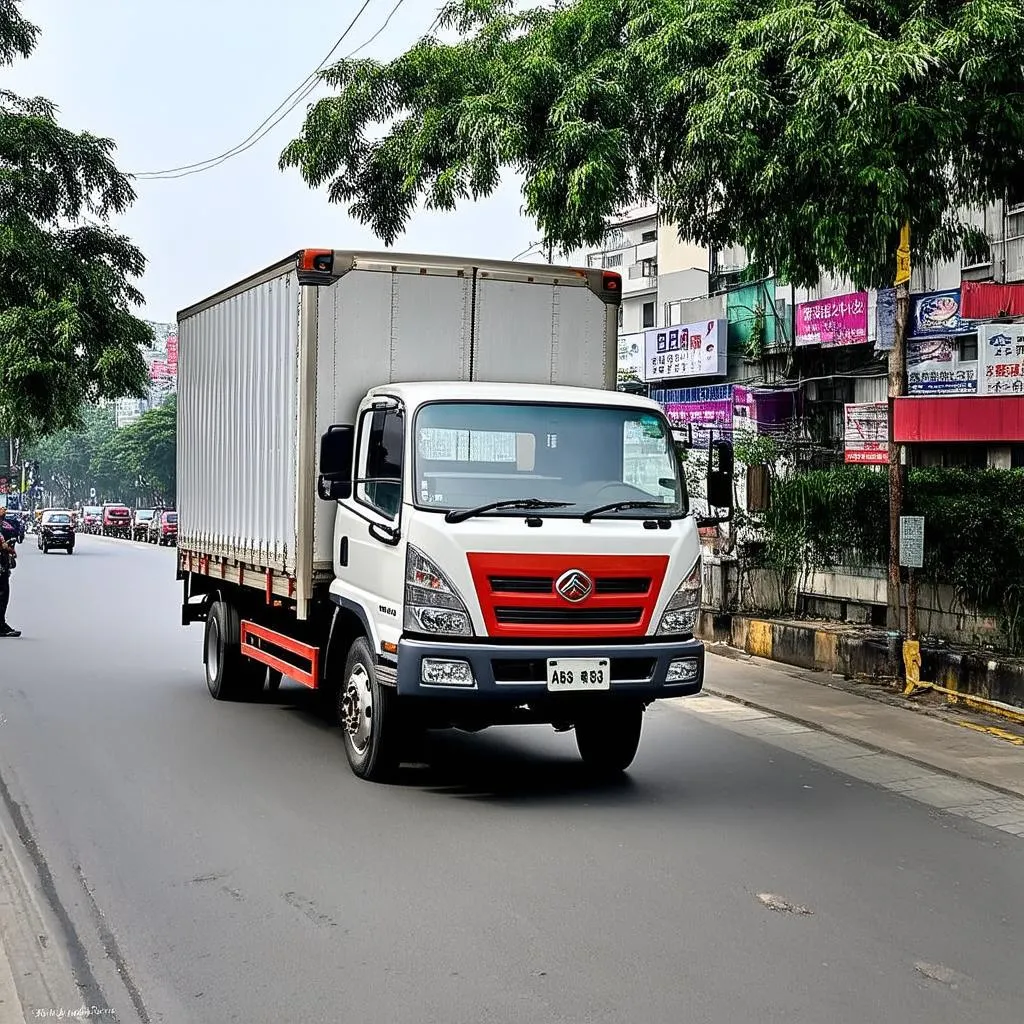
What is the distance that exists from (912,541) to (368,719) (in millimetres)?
6251

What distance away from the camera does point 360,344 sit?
27.8 feet

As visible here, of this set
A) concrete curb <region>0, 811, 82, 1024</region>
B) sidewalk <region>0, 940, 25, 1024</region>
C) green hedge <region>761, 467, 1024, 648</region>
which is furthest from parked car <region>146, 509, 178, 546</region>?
sidewalk <region>0, 940, 25, 1024</region>

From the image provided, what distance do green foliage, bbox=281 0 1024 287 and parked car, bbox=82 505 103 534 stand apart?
64941mm

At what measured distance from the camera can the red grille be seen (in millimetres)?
7176

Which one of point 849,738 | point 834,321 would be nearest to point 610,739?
point 849,738

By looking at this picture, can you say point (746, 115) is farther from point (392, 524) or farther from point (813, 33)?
point (392, 524)

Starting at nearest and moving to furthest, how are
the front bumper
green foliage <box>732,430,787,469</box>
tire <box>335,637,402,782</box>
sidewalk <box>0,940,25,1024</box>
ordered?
sidewalk <box>0,940,25,1024</box> → the front bumper → tire <box>335,637,402,782</box> → green foliage <box>732,430,787,469</box>

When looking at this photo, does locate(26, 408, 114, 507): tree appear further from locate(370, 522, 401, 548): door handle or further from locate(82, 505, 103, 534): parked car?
locate(370, 522, 401, 548): door handle

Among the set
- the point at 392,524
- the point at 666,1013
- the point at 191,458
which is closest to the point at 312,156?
the point at 191,458

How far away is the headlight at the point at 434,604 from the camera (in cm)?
718

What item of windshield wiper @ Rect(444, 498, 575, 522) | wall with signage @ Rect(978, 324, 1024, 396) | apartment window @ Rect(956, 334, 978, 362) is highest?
apartment window @ Rect(956, 334, 978, 362)

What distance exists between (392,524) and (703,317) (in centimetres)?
2102

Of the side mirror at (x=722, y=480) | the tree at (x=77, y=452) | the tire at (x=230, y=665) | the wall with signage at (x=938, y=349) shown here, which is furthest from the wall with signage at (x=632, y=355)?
the tree at (x=77, y=452)

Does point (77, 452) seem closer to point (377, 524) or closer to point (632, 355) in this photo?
point (632, 355)
